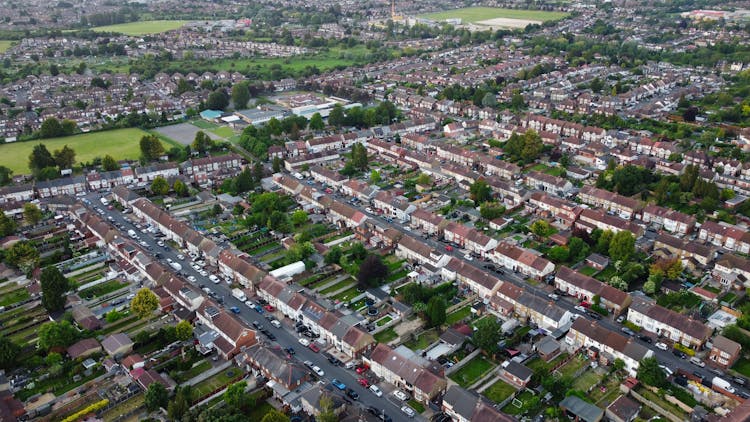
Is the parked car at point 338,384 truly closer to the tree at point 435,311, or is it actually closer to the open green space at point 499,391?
the tree at point 435,311

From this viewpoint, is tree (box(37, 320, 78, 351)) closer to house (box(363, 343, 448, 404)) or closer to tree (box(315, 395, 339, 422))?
tree (box(315, 395, 339, 422))

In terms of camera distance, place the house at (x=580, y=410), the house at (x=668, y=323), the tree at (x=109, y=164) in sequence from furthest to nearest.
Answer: the tree at (x=109, y=164)
the house at (x=668, y=323)
the house at (x=580, y=410)

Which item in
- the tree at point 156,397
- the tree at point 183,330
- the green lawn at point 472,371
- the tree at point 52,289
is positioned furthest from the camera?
the tree at point 52,289

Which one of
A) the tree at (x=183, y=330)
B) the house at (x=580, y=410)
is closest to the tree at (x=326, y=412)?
the tree at (x=183, y=330)

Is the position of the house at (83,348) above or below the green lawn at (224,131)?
below

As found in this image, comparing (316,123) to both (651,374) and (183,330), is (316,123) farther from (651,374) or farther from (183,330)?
(651,374)
